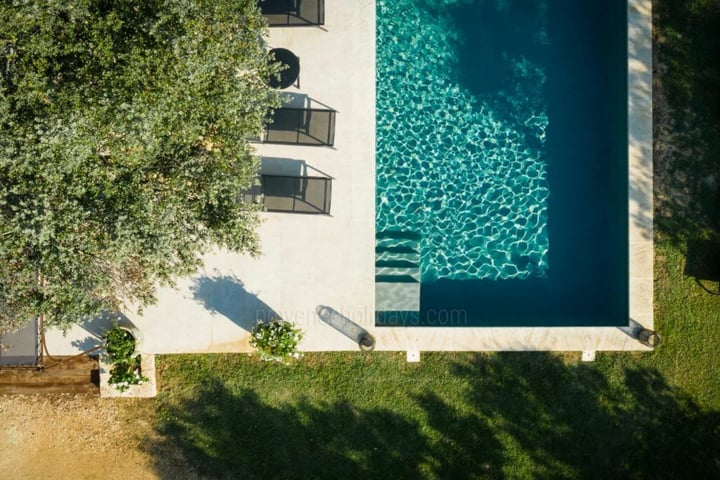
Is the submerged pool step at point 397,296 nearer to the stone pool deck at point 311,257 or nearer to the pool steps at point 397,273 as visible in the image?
the pool steps at point 397,273

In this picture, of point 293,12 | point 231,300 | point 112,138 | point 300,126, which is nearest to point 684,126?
point 300,126

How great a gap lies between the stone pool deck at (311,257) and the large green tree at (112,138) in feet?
8.29

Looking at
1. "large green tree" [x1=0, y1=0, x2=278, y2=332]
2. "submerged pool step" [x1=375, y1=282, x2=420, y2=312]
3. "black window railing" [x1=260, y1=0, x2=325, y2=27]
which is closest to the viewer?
"large green tree" [x1=0, y1=0, x2=278, y2=332]

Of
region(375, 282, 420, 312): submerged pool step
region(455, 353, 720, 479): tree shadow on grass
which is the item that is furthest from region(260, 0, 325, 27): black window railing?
region(455, 353, 720, 479): tree shadow on grass

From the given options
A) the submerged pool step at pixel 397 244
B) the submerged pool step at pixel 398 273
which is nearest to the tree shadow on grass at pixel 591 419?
the submerged pool step at pixel 398 273

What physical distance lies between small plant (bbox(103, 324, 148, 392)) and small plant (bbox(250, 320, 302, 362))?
2.58 meters

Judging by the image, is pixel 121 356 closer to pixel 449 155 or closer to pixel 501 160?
pixel 449 155

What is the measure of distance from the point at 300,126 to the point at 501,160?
15.0 ft

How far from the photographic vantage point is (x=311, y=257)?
1184 centimetres

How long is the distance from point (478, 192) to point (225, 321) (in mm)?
6331

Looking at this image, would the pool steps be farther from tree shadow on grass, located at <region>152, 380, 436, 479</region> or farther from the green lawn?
tree shadow on grass, located at <region>152, 380, 436, 479</region>

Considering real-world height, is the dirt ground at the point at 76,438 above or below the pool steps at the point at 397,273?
below

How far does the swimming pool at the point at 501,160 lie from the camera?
12188mm

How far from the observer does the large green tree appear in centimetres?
819
